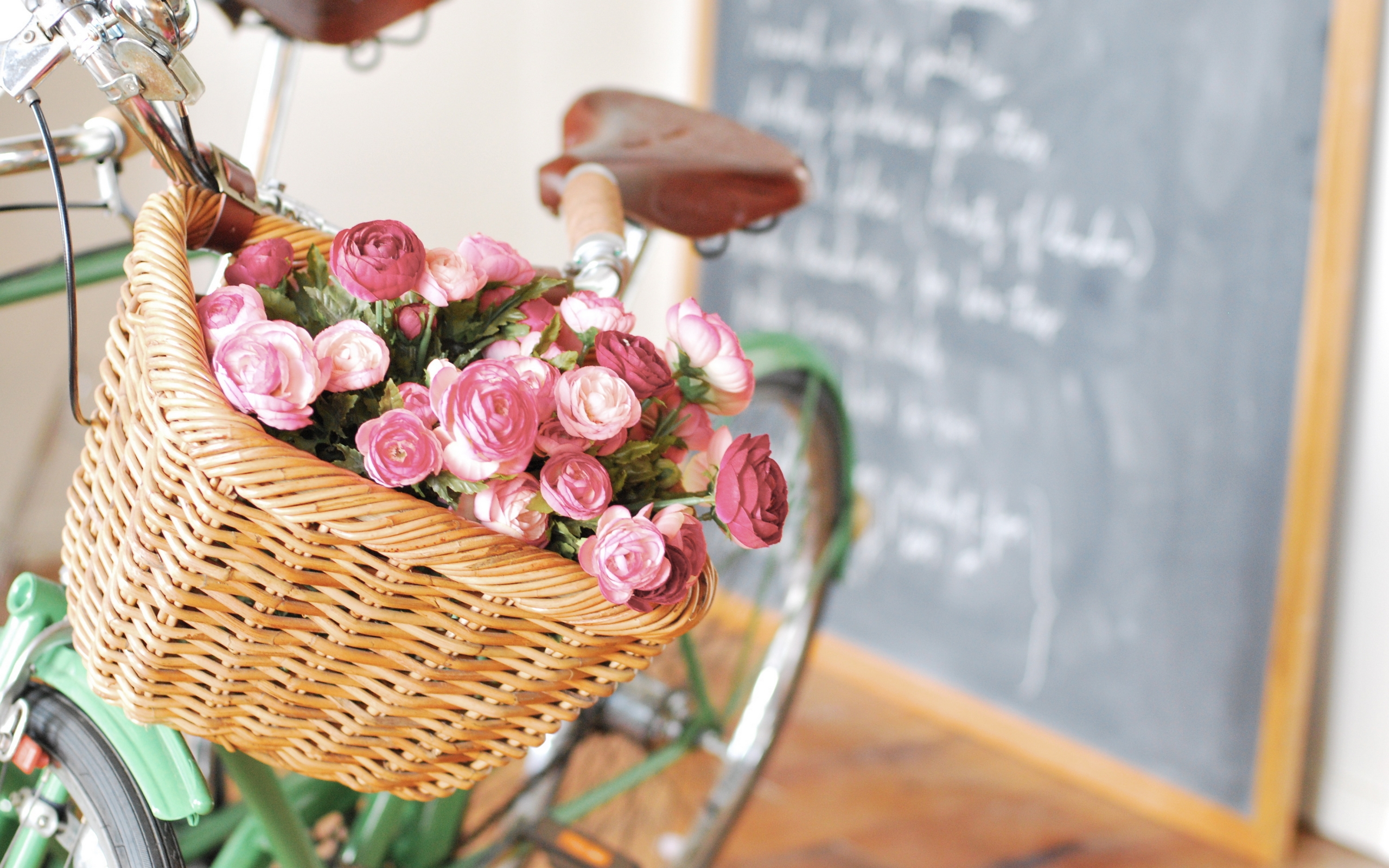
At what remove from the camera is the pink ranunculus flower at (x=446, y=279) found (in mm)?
516

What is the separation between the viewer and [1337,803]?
1502 mm

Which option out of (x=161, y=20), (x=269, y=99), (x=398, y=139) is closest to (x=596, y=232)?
(x=161, y=20)

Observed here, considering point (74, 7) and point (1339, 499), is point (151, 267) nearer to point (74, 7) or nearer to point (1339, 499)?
point (74, 7)

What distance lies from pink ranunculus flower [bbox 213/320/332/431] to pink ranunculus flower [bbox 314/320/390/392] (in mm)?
12

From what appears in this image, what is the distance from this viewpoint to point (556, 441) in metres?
0.49

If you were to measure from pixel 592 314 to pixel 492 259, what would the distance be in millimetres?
58

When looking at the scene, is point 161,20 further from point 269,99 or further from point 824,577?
point 824,577

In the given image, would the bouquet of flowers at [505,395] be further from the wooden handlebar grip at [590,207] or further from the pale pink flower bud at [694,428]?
the wooden handlebar grip at [590,207]

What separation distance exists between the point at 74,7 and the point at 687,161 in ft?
1.64

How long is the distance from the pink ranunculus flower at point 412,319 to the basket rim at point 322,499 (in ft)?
0.28

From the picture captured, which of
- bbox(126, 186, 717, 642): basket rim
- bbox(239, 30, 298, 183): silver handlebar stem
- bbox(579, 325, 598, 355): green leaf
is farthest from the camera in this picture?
bbox(239, 30, 298, 183): silver handlebar stem

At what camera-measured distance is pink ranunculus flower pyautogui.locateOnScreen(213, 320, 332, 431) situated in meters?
0.45

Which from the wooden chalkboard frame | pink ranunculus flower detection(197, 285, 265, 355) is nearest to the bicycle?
pink ranunculus flower detection(197, 285, 265, 355)

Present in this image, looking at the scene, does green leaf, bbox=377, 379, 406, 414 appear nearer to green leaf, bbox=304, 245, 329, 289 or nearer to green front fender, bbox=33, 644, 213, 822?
green leaf, bbox=304, 245, 329, 289
